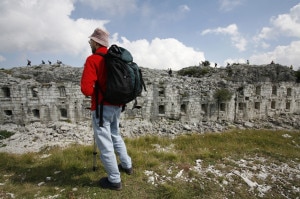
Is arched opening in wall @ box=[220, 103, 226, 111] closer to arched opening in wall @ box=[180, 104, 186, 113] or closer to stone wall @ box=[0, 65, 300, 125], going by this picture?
stone wall @ box=[0, 65, 300, 125]

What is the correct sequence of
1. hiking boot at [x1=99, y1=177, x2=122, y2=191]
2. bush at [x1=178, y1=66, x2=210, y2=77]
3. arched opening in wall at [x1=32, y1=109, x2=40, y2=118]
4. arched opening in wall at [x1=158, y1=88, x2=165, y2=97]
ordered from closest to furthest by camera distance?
hiking boot at [x1=99, y1=177, x2=122, y2=191] → arched opening in wall at [x1=32, y1=109, x2=40, y2=118] → arched opening in wall at [x1=158, y1=88, x2=165, y2=97] → bush at [x1=178, y1=66, x2=210, y2=77]

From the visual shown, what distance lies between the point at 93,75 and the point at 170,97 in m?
13.9

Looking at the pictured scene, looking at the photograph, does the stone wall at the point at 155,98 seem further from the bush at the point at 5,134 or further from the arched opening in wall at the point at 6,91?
the bush at the point at 5,134

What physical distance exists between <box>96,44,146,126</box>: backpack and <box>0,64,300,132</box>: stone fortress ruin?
12.8 meters

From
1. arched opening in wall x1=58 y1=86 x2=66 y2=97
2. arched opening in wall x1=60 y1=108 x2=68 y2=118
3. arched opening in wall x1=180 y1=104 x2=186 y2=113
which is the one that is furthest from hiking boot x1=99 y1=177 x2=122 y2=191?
arched opening in wall x1=180 y1=104 x2=186 y2=113

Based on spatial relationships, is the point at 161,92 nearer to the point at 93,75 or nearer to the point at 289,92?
the point at 93,75

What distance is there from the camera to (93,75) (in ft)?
10.0

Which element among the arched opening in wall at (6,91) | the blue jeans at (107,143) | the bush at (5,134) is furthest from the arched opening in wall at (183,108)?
the arched opening in wall at (6,91)

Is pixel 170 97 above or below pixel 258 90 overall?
below

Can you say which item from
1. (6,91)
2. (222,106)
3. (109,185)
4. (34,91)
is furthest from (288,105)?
(6,91)

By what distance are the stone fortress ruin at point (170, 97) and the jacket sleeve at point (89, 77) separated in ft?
42.5

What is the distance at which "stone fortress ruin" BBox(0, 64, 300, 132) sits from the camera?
14.6 meters

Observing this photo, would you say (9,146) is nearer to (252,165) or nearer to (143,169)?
(143,169)

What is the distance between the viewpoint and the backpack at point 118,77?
308 cm
